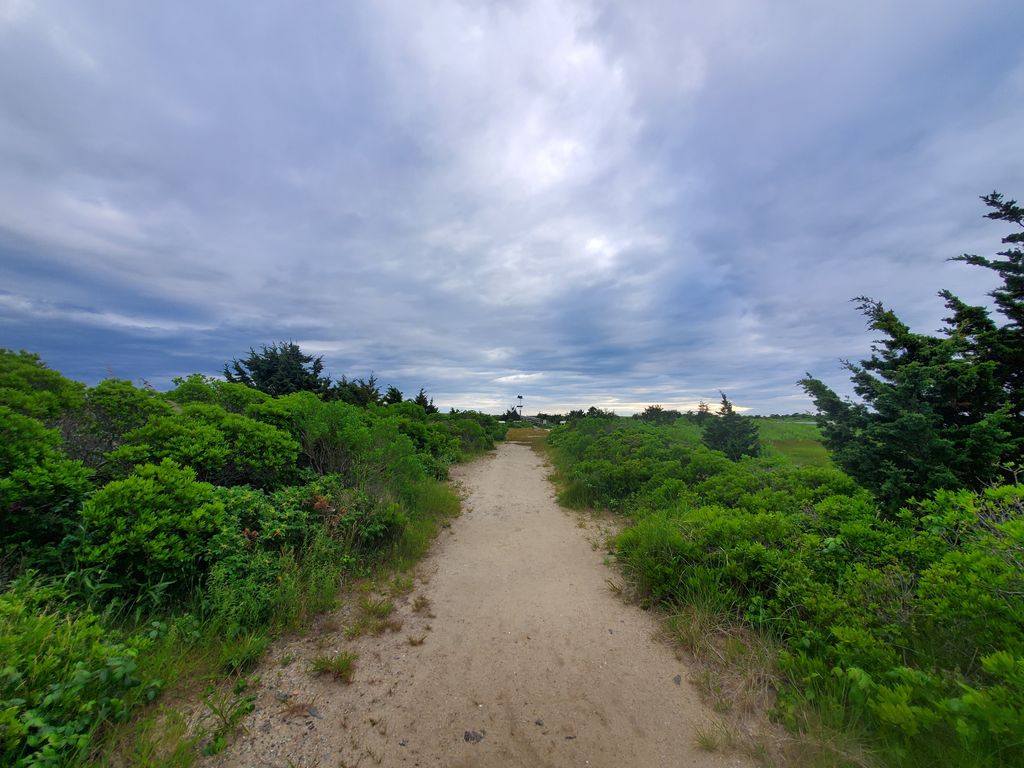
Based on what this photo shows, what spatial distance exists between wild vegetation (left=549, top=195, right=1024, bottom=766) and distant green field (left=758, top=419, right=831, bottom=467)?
6.19m

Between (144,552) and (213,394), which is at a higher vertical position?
(213,394)

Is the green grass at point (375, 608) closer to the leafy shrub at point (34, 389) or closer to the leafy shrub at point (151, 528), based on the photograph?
the leafy shrub at point (151, 528)

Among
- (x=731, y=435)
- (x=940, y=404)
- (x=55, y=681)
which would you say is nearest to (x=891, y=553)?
(x=940, y=404)

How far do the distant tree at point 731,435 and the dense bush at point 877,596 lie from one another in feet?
18.5

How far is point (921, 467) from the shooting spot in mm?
4176

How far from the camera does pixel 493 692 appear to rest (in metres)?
2.94

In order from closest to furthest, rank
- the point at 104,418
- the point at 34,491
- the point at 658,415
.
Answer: the point at 34,491 → the point at 104,418 → the point at 658,415

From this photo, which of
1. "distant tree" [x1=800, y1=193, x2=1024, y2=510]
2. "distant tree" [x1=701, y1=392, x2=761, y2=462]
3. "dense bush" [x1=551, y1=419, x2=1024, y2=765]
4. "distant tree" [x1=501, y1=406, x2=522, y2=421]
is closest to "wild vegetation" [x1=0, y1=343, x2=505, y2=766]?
"dense bush" [x1=551, y1=419, x2=1024, y2=765]

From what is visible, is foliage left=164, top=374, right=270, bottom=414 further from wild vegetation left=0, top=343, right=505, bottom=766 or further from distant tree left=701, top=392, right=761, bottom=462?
distant tree left=701, top=392, right=761, bottom=462

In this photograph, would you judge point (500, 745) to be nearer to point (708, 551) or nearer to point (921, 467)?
point (708, 551)

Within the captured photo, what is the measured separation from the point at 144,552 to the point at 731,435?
1276 centimetres

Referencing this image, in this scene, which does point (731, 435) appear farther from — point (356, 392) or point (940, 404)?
point (356, 392)

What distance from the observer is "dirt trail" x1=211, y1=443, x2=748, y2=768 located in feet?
7.86

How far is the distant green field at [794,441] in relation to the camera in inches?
464
